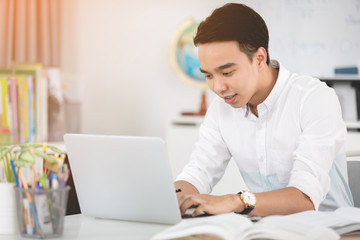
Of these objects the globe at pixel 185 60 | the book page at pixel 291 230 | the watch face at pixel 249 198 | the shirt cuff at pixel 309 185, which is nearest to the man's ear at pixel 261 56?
the shirt cuff at pixel 309 185

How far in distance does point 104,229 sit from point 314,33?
2.53 metres

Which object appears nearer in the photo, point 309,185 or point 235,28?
point 309,185

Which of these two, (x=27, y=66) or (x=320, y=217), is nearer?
(x=320, y=217)

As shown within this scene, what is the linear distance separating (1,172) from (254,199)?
606 millimetres

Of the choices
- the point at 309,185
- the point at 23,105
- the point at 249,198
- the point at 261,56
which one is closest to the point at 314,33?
the point at 23,105

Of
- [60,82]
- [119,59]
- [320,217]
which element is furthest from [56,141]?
[320,217]

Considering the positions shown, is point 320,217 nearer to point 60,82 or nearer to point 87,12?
point 60,82

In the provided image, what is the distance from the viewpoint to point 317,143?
164 centimetres

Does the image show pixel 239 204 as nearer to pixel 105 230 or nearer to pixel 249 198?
pixel 249 198

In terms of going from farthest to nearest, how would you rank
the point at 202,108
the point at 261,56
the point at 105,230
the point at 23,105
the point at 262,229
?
the point at 202,108 → the point at 23,105 → the point at 261,56 → the point at 105,230 → the point at 262,229

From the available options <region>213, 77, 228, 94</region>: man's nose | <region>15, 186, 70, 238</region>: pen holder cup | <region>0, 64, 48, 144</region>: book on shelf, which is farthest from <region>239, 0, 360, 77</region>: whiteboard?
<region>15, 186, 70, 238</region>: pen holder cup

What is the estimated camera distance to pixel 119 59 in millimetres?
3943

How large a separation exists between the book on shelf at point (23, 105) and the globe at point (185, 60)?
94 cm

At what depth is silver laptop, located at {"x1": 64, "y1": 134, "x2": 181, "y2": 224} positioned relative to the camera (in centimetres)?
128
